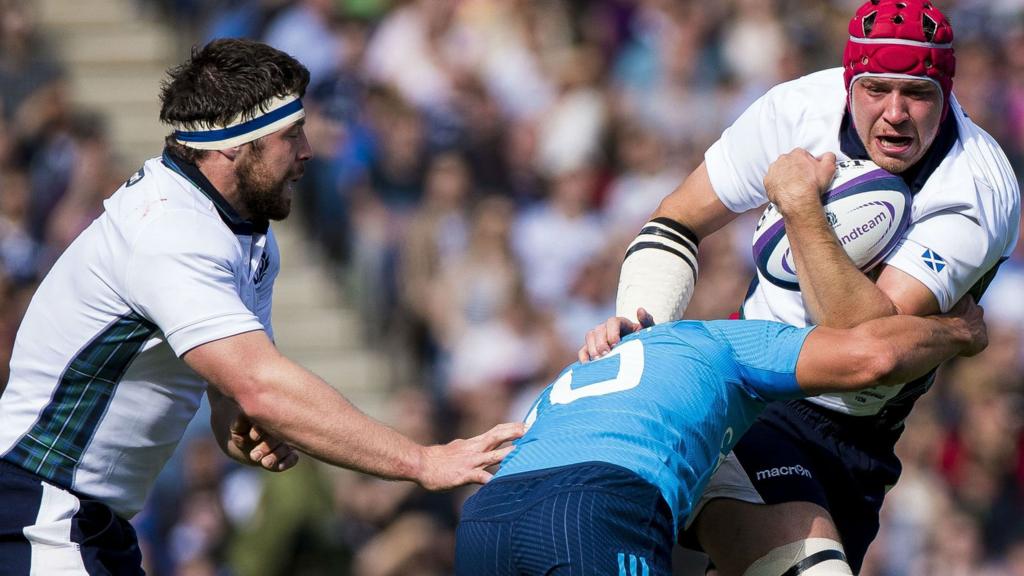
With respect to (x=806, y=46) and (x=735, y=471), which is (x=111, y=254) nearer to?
(x=735, y=471)

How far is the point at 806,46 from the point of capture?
11500mm

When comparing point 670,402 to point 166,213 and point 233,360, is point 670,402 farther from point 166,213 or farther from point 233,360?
point 166,213

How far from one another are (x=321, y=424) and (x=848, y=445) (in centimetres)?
183

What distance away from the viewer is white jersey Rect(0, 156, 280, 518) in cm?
418

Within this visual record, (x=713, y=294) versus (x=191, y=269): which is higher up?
(x=191, y=269)

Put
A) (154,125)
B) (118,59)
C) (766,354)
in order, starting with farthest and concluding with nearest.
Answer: (118,59), (154,125), (766,354)

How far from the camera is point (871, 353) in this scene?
4086 mm

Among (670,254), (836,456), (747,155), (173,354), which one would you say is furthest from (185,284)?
(836,456)

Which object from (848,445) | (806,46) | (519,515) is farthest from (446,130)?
(519,515)

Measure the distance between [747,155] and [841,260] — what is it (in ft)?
2.45

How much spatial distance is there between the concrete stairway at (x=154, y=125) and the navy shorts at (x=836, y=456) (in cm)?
600

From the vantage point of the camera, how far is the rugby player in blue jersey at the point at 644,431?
12.3 ft

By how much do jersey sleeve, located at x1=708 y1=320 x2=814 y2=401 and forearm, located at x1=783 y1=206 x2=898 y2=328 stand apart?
0.30 metres

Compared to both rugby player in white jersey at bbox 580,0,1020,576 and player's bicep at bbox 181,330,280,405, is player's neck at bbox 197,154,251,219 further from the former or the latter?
rugby player in white jersey at bbox 580,0,1020,576
